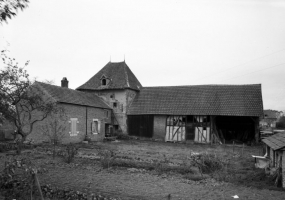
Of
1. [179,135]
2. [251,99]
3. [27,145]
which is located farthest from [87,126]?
[251,99]

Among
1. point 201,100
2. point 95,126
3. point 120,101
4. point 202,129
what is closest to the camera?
point 202,129

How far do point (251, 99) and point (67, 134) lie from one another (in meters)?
19.5

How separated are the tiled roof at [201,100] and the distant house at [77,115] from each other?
4.28 m

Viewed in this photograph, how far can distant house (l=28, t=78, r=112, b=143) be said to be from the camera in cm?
2443

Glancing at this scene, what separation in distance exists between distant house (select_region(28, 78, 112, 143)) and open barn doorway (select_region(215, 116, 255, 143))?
13.2 meters

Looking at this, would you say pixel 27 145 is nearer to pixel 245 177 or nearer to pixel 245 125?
pixel 245 177

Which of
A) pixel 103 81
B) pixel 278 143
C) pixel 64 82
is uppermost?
pixel 103 81

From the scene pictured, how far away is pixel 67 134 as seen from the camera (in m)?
25.0

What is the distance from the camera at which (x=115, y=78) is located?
113 feet

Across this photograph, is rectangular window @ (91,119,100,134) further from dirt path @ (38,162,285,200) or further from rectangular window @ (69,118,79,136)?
dirt path @ (38,162,285,200)

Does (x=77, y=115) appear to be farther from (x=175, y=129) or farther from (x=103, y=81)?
(x=175, y=129)

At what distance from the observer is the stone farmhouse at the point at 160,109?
2795 cm

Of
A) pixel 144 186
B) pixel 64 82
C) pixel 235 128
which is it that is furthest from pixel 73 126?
pixel 235 128

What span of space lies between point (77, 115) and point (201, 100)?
46.0 feet
